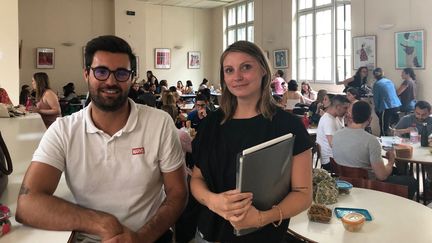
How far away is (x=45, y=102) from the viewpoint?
536cm

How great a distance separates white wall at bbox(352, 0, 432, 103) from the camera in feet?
26.9

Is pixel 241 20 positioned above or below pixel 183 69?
above

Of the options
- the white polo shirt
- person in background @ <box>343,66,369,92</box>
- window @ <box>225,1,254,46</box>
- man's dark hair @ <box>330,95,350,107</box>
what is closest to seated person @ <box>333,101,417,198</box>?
man's dark hair @ <box>330,95,350,107</box>

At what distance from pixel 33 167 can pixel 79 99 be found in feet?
35.8

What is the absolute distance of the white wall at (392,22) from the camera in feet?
26.9

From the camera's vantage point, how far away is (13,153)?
91.3 inches

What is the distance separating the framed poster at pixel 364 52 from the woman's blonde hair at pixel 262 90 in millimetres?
8606

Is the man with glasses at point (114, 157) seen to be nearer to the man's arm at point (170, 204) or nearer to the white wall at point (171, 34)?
the man's arm at point (170, 204)

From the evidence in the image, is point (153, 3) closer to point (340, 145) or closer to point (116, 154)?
point (340, 145)

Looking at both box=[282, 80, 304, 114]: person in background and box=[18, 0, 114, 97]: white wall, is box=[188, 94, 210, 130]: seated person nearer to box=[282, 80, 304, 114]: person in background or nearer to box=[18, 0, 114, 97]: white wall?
box=[282, 80, 304, 114]: person in background

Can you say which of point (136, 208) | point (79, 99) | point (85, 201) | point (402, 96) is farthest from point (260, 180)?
point (79, 99)

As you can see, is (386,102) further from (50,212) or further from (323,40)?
(50,212)

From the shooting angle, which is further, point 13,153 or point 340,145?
point 340,145


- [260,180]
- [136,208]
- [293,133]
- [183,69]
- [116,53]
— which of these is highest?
[183,69]
